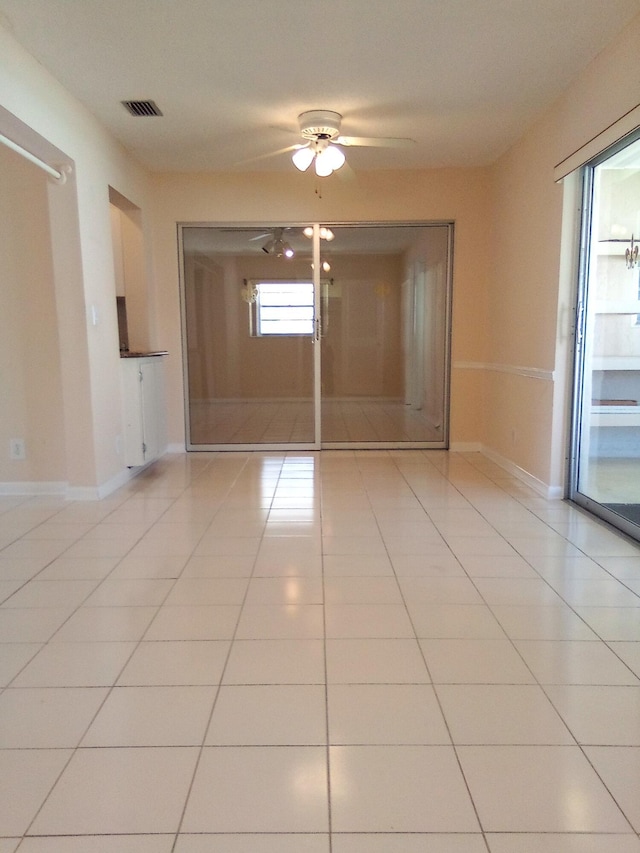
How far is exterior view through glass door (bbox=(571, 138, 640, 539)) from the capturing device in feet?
11.0

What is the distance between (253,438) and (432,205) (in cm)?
268

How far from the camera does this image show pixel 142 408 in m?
4.58

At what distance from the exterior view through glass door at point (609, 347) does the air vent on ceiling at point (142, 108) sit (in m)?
2.69

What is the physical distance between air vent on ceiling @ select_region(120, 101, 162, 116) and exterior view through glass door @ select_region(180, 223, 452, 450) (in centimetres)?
160

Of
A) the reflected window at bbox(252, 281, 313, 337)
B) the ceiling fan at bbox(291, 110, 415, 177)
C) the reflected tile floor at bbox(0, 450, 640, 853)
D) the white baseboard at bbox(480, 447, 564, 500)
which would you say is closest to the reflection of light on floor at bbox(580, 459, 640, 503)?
the white baseboard at bbox(480, 447, 564, 500)

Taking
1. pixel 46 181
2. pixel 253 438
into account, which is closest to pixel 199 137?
pixel 46 181

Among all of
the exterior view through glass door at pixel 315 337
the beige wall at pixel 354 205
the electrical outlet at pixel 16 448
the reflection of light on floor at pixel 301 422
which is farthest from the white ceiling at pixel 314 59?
the reflection of light on floor at pixel 301 422

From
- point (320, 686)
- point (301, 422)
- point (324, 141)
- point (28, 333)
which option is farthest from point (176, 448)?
point (320, 686)

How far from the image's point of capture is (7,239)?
381 cm

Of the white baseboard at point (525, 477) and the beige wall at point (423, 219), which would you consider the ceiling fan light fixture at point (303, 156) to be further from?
the white baseboard at point (525, 477)

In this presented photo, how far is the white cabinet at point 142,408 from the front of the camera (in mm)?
4348

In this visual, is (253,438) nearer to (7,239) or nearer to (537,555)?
(7,239)

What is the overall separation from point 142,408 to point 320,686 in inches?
128

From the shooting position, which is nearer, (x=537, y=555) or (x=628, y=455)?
(x=537, y=555)
